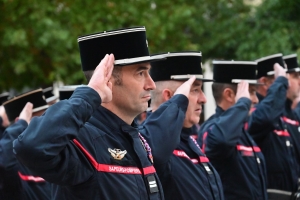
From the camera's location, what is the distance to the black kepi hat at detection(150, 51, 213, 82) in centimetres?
525

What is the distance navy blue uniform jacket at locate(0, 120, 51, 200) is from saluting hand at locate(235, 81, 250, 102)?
2.04 metres

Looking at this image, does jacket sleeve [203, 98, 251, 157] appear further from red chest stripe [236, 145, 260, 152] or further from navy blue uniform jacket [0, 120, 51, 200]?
navy blue uniform jacket [0, 120, 51, 200]

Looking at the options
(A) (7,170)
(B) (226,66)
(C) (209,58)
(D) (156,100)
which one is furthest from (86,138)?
(C) (209,58)

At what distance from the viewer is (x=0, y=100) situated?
9305mm

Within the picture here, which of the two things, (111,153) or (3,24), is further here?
(3,24)

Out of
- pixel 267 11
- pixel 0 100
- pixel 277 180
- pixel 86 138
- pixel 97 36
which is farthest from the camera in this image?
pixel 267 11

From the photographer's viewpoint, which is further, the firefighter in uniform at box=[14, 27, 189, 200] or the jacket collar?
the jacket collar

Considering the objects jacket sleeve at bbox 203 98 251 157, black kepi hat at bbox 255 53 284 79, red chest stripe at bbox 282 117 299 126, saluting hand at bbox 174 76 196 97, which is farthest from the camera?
red chest stripe at bbox 282 117 299 126

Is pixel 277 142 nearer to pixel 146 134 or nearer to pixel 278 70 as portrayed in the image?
pixel 278 70

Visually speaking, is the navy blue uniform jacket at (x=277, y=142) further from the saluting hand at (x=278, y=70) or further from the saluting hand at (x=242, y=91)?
the saluting hand at (x=242, y=91)

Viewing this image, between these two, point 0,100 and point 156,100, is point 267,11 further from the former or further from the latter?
point 156,100

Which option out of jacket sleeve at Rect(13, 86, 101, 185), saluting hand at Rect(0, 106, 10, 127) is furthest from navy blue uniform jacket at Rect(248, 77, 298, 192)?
jacket sleeve at Rect(13, 86, 101, 185)

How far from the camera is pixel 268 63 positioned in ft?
26.7

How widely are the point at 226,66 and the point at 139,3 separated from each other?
6.20m
